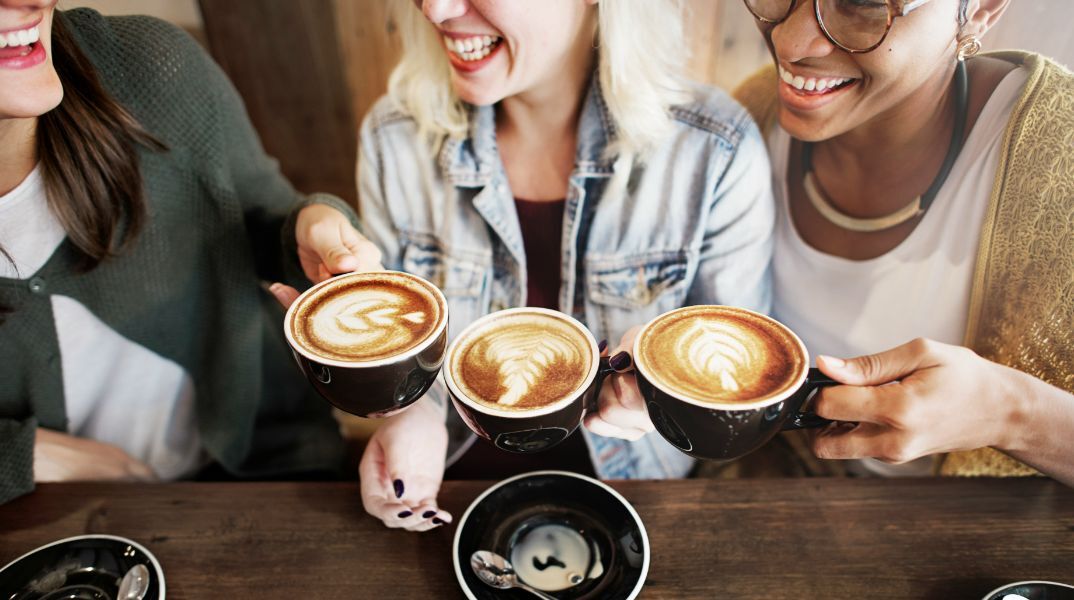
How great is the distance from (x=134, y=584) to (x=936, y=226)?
1.28 metres

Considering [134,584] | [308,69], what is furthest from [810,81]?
[308,69]

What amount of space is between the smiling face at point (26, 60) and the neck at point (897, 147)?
47.3 inches

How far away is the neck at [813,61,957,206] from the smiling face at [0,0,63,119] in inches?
47.3

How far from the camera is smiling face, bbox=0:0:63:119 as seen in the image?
882mm

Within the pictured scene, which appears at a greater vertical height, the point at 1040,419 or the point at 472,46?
the point at 472,46

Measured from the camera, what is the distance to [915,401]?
0.82m

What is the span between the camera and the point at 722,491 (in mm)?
1038

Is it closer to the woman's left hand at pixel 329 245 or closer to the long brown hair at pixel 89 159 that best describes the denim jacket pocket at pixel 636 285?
the woman's left hand at pixel 329 245

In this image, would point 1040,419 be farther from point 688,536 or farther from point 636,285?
point 636,285

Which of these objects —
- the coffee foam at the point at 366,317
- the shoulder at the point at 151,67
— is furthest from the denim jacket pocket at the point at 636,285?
the shoulder at the point at 151,67

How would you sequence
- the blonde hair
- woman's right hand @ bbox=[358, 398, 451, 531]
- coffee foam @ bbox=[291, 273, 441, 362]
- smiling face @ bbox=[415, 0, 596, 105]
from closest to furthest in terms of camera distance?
coffee foam @ bbox=[291, 273, 441, 362] → woman's right hand @ bbox=[358, 398, 451, 531] → smiling face @ bbox=[415, 0, 596, 105] → the blonde hair

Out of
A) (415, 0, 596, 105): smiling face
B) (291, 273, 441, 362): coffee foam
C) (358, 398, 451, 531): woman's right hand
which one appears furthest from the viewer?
(415, 0, 596, 105): smiling face

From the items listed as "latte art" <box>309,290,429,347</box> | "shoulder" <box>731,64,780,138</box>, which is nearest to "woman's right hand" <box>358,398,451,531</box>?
"latte art" <box>309,290,429,347</box>

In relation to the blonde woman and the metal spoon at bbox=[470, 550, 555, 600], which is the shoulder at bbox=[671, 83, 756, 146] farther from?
the metal spoon at bbox=[470, 550, 555, 600]
